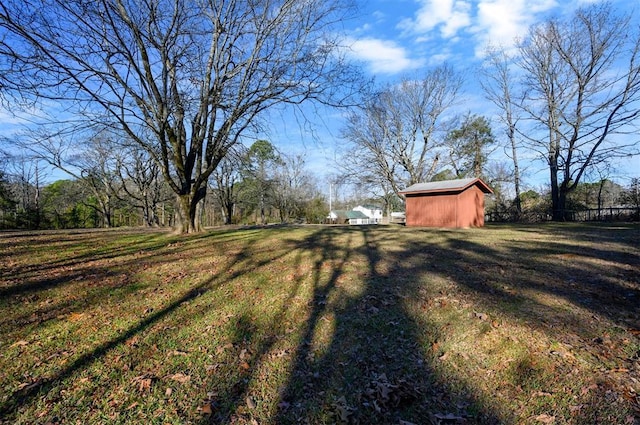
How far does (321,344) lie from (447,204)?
1555 centimetres

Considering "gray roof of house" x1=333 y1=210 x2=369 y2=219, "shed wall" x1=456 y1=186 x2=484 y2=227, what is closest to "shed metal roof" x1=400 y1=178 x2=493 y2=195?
"shed wall" x1=456 y1=186 x2=484 y2=227

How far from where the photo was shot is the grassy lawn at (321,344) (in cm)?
238

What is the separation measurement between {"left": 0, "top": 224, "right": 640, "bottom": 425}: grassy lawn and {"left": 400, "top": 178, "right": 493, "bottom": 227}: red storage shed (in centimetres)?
1090

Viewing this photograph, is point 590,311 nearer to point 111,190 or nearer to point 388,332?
point 388,332

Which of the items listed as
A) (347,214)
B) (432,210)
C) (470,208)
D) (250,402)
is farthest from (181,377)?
(347,214)

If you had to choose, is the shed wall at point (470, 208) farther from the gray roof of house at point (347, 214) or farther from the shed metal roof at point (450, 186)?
the gray roof of house at point (347, 214)

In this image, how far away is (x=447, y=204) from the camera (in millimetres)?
17125

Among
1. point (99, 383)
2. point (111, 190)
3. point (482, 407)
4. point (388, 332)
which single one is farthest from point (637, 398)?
point (111, 190)

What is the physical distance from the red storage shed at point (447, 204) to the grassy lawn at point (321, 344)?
35.8 ft

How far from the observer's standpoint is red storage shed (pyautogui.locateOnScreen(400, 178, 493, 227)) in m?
16.8

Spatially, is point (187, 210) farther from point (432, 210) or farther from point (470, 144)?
point (470, 144)

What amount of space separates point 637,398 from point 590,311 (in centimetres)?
172

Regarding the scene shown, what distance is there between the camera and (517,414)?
7.52 feet

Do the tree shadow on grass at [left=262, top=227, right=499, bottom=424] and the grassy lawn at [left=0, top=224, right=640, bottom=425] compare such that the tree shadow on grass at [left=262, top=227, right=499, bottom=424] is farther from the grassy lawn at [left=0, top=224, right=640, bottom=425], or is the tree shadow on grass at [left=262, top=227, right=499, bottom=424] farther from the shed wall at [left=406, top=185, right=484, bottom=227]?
the shed wall at [left=406, top=185, right=484, bottom=227]
